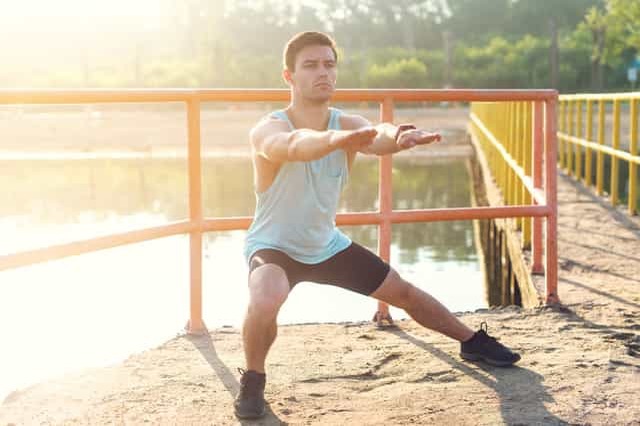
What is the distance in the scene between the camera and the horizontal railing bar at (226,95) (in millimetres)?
4414

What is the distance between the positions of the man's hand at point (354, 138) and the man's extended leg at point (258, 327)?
30.7 inches

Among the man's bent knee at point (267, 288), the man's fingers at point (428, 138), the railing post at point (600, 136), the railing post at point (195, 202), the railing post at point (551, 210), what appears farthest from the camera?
the railing post at point (600, 136)

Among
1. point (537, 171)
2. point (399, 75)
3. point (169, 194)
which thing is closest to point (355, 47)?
point (399, 75)

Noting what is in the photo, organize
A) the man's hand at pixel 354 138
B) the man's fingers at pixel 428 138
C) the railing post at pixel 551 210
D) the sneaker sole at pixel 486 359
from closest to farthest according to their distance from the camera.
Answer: the man's hand at pixel 354 138
the man's fingers at pixel 428 138
the sneaker sole at pixel 486 359
the railing post at pixel 551 210

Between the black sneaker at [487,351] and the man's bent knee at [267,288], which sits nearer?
the man's bent knee at [267,288]

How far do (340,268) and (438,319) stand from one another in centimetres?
58

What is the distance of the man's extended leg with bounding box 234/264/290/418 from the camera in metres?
3.69

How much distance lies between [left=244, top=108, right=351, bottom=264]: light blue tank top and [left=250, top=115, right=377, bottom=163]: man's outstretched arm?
12 centimetres

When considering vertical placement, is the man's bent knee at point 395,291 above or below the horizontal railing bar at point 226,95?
below

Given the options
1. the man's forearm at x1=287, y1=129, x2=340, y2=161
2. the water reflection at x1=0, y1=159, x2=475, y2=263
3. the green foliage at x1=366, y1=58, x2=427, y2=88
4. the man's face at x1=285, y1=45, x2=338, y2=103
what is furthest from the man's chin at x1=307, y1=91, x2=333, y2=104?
the green foliage at x1=366, y1=58, x2=427, y2=88

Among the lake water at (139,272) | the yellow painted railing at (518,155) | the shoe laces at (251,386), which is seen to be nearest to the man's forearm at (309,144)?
the shoe laces at (251,386)

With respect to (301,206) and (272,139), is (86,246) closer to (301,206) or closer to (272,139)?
(301,206)

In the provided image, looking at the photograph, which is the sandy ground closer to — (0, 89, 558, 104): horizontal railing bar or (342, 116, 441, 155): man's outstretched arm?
(342, 116, 441, 155): man's outstretched arm

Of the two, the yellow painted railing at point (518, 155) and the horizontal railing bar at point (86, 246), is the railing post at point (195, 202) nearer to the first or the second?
the horizontal railing bar at point (86, 246)
